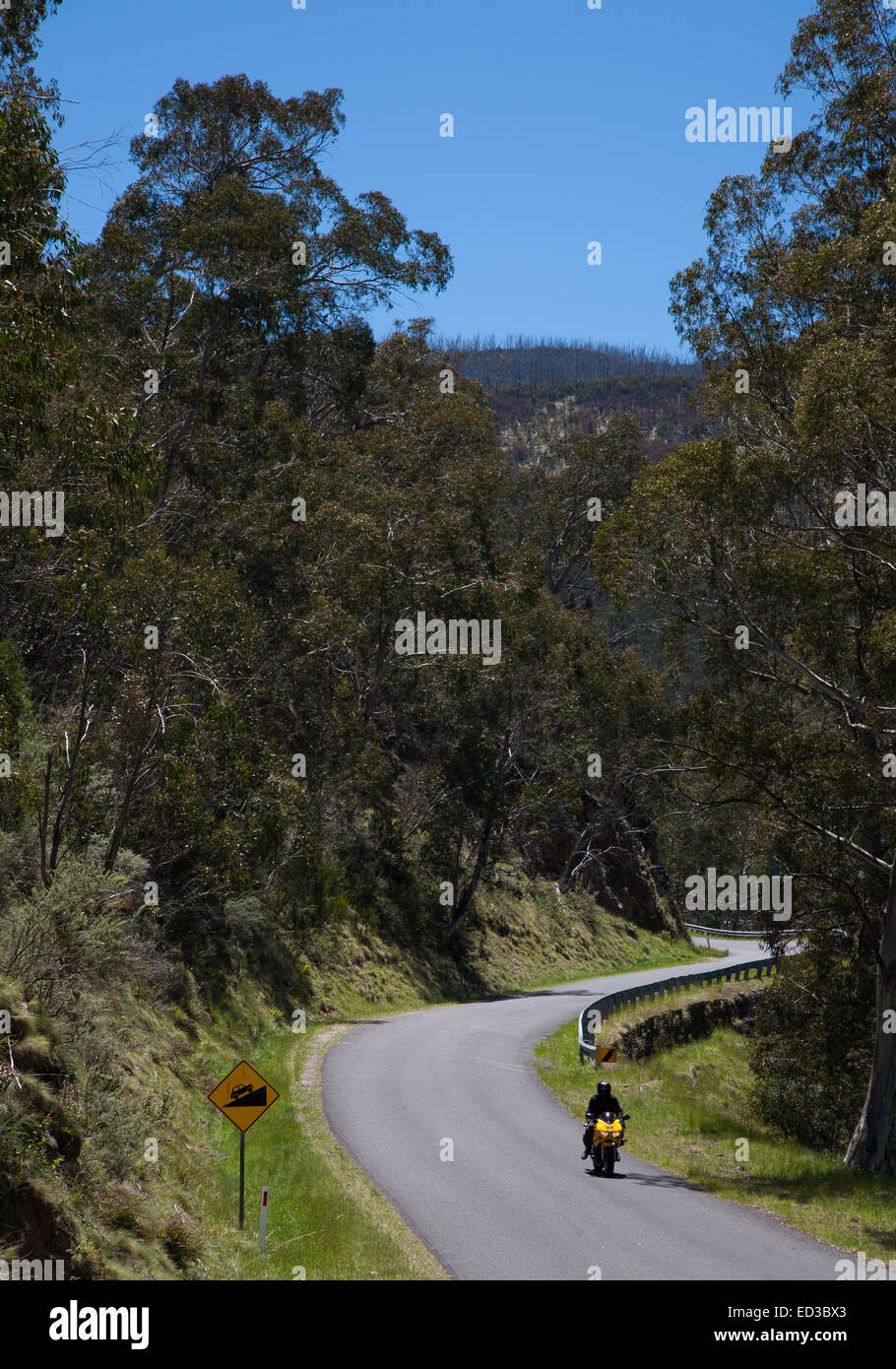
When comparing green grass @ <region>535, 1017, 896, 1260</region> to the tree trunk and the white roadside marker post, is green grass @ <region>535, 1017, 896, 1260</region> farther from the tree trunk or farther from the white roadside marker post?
the white roadside marker post

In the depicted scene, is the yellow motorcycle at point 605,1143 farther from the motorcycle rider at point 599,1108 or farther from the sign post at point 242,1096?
the sign post at point 242,1096

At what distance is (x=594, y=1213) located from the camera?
39.3 ft

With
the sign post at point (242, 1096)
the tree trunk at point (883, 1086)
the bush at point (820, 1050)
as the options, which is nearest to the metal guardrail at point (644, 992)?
the bush at point (820, 1050)

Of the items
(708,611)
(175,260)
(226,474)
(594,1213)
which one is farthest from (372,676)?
(594,1213)

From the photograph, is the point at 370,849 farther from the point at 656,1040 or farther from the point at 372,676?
the point at 656,1040

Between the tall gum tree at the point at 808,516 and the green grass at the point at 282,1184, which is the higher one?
the tall gum tree at the point at 808,516

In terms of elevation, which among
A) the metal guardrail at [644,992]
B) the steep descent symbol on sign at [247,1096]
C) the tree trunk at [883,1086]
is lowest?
the metal guardrail at [644,992]

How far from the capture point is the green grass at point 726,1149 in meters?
13.2

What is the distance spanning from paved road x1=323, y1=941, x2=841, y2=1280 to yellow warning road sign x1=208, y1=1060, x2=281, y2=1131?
6.89ft

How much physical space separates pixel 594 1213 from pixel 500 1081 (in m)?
8.13

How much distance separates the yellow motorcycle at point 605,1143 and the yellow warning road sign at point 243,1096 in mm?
5015

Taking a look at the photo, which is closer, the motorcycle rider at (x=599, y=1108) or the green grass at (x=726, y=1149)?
the green grass at (x=726, y=1149)

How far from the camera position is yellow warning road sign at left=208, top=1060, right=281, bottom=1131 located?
425 inches
